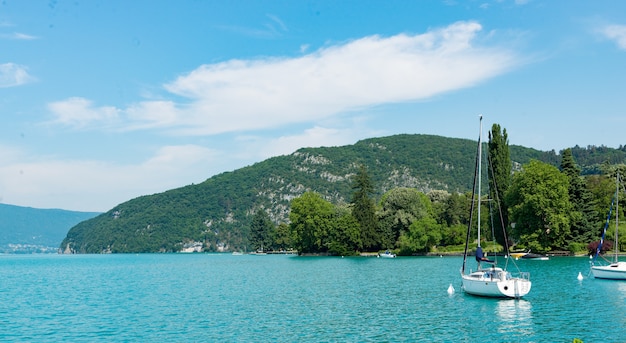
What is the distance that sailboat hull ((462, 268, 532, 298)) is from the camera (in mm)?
44281

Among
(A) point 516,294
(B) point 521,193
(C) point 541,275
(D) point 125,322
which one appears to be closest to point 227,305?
(D) point 125,322

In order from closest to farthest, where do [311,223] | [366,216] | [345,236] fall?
[366,216]
[345,236]
[311,223]

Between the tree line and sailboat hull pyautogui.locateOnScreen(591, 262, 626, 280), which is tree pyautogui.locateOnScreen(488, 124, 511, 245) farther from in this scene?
sailboat hull pyautogui.locateOnScreen(591, 262, 626, 280)

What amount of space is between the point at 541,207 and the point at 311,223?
61.1 m

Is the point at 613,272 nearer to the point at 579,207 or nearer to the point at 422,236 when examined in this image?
the point at 579,207

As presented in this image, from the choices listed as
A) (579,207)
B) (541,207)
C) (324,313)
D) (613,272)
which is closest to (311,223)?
(541,207)

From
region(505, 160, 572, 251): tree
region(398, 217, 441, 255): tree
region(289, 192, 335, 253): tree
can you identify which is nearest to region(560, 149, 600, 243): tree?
region(505, 160, 572, 251): tree

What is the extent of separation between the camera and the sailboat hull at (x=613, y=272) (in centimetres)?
5946

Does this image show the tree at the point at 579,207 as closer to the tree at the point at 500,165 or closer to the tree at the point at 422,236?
the tree at the point at 500,165

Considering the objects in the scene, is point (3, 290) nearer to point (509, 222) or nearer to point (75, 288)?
point (75, 288)

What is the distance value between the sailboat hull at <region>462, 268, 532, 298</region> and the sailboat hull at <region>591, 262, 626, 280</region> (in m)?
19.8

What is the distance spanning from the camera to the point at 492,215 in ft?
345

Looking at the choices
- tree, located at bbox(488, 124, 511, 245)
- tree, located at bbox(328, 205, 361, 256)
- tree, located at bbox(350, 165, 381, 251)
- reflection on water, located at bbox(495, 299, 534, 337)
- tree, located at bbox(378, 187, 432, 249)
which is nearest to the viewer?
reflection on water, located at bbox(495, 299, 534, 337)

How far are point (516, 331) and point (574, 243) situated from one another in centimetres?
7183
